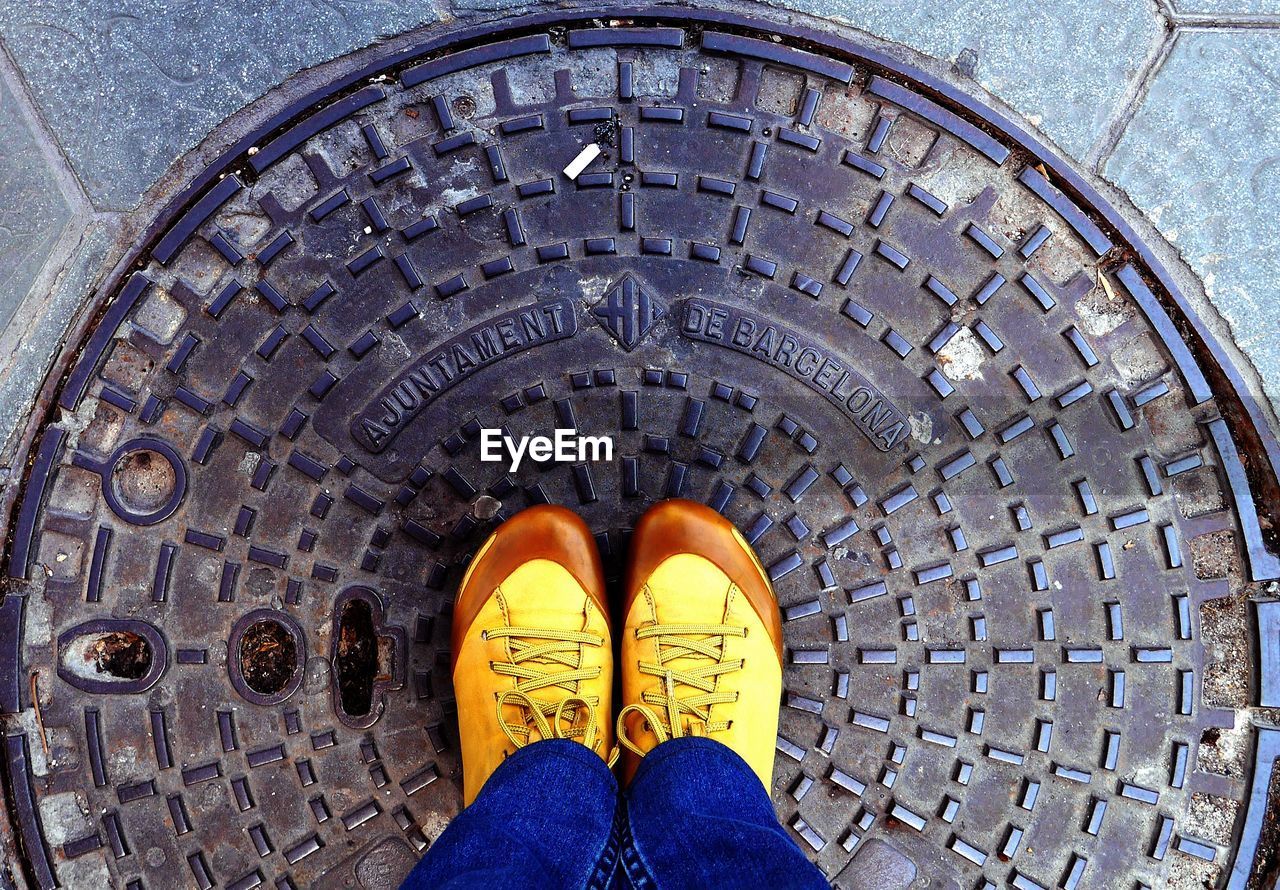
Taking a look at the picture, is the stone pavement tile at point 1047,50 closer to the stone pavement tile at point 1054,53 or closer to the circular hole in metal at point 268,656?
the stone pavement tile at point 1054,53

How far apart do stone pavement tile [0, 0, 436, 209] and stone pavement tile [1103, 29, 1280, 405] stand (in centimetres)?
226

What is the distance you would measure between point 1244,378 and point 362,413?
103 inches

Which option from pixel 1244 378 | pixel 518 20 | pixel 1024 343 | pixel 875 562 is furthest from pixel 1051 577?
pixel 518 20

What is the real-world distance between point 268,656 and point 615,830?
1145 mm

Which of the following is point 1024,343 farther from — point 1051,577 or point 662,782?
point 662,782

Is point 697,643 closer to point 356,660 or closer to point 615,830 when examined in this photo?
point 615,830

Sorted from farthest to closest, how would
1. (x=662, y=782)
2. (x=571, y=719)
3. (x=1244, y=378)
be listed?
(x=1244, y=378), (x=571, y=719), (x=662, y=782)

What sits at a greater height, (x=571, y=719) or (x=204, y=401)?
(x=204, y=401)

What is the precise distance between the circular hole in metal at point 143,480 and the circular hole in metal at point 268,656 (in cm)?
47

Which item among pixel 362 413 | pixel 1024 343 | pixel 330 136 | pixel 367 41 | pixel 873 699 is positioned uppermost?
pixel 367 41

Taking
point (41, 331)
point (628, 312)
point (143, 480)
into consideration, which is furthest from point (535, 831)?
point (41, 331)

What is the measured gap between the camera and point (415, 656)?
234 cm

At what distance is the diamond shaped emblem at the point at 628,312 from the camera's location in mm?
2285

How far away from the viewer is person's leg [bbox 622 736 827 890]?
1.59 m
